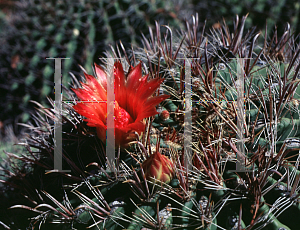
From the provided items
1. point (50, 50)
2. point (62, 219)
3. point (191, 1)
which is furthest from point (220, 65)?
point (191, 1)

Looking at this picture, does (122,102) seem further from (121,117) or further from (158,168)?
(158,168)

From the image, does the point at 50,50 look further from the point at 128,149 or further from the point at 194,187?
the point at 194,187

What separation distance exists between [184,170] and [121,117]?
0.26 m

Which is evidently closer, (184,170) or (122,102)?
(184,170)

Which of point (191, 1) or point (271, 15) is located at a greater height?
point (191, 1)

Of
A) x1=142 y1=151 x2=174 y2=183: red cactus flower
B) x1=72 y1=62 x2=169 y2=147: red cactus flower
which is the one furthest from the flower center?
x1=142 y1=151 x2=174 y2=183: red cactus flower

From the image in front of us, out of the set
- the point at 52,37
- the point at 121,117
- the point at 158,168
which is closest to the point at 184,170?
the point at 158,168

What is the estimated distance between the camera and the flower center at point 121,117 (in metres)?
0.97

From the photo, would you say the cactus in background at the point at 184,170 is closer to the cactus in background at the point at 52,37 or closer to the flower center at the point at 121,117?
the flower center at the point at 121,117

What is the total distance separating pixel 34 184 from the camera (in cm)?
112

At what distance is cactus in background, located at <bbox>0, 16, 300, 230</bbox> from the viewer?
2.86ft

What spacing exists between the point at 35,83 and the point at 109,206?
1671 mm

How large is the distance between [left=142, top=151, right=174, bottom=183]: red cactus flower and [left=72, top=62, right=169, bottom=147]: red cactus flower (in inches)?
3.7

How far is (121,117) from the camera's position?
0.99m
